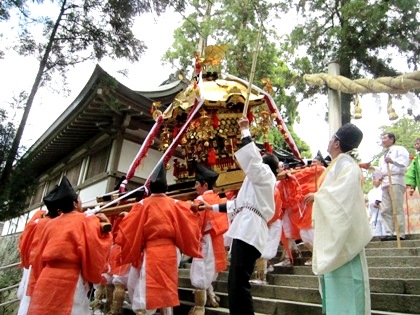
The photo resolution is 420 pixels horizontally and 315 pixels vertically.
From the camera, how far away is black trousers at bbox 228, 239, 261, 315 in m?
3.18

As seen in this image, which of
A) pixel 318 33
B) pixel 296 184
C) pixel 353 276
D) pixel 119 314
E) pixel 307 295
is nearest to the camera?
pixel 353 276

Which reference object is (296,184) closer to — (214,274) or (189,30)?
(214,274)

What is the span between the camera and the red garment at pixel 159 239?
13.2ft

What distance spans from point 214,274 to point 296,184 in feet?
6.73

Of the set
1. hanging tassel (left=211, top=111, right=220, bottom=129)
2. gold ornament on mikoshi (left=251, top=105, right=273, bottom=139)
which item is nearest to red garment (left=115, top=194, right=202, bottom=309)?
hanging tassel (left=211, top=111, right=220, bottom=129)

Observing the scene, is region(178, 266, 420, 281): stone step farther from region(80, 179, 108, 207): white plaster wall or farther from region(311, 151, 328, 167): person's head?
region(80, 179, 108, 207): white plaster wall

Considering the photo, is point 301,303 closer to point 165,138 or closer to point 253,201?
point 253,201

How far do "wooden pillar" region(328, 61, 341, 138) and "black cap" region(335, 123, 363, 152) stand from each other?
739 cm

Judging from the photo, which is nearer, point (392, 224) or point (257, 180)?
point (257, 180)

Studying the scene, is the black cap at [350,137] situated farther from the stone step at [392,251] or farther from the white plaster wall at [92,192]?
the white plaster wall at [92,192]

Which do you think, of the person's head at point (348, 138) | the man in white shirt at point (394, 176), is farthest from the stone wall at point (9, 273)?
the man in white shirt at point (394, 176)

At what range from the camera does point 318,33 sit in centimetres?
1383

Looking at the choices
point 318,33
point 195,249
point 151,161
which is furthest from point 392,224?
point 318,33

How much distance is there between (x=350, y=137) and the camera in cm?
304
